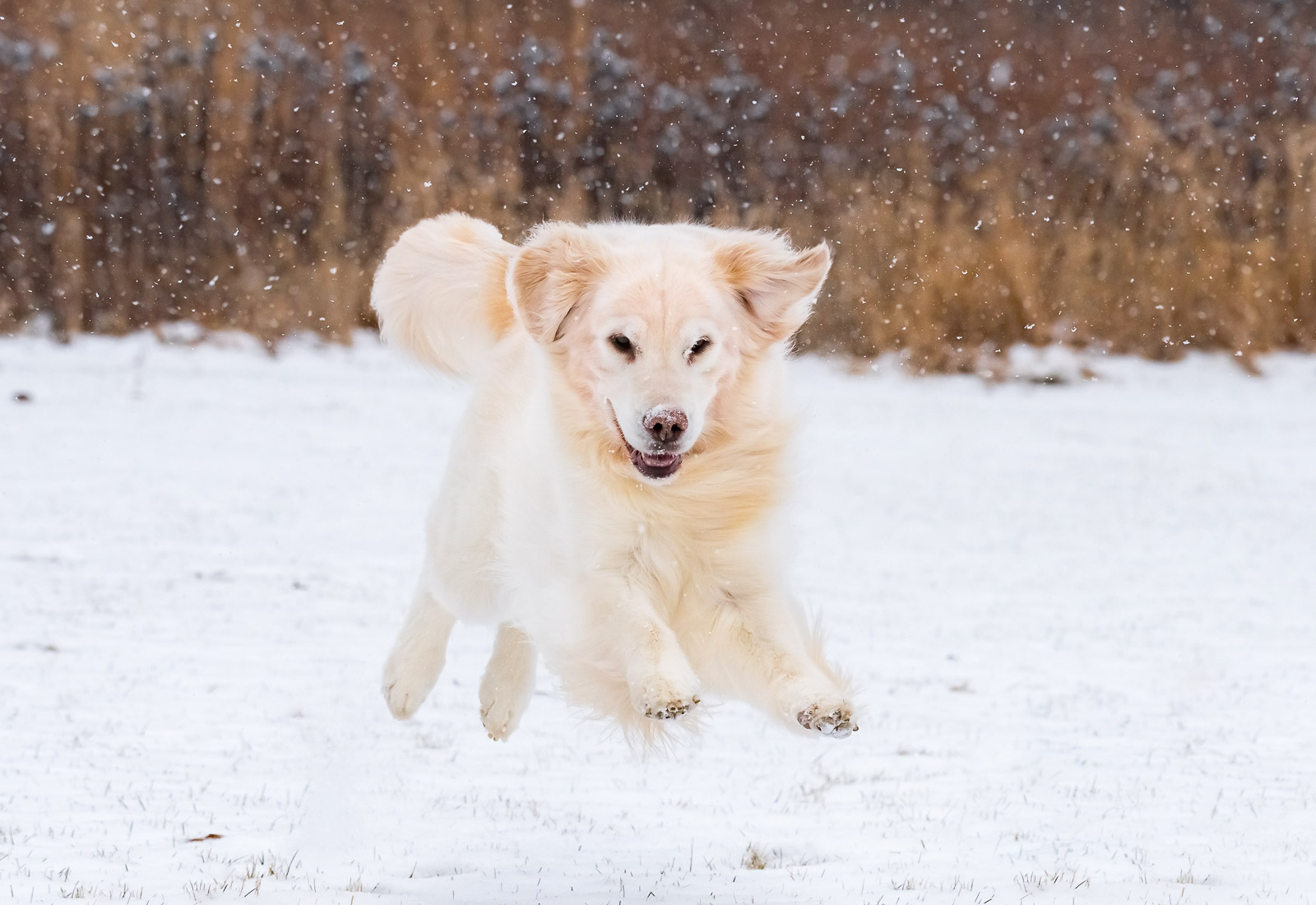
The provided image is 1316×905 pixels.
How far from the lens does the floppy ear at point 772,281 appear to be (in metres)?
3.76

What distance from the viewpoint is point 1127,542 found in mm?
8977

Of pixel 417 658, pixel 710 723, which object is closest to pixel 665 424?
pixel 710 723

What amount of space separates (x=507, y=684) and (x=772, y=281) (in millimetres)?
1520

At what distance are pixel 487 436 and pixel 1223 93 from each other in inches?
521

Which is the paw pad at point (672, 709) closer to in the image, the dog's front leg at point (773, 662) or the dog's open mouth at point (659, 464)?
the dog's front leg at point (773, 662)

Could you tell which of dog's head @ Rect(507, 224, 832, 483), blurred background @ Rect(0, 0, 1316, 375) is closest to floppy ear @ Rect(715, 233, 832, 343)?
dog's head @ Rect(507, 224, 832, 483)

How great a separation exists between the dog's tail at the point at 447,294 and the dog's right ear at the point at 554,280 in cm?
85

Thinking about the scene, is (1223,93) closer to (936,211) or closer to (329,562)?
(936,211)

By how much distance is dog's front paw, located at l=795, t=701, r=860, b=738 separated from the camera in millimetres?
3295

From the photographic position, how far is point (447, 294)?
4719 millimetres

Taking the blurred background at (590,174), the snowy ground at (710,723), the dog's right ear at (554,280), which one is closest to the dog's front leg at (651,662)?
the snowy ground at (710,723)

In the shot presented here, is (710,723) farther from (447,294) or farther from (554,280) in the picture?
(447,294)

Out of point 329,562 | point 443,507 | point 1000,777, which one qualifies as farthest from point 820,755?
point 329,562

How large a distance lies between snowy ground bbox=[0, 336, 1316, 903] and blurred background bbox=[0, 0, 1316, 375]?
2.29 m
